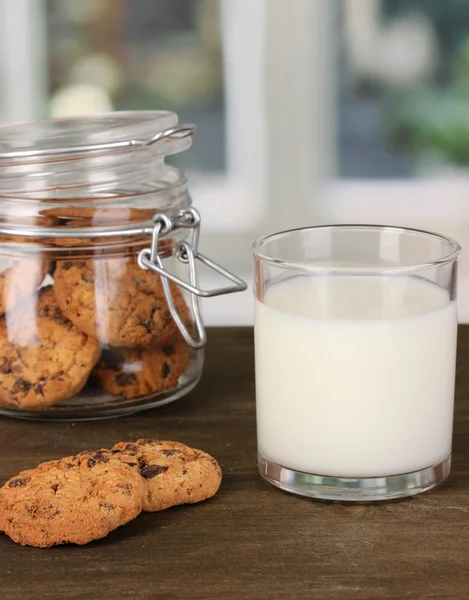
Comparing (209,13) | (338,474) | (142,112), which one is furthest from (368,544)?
(209,13)

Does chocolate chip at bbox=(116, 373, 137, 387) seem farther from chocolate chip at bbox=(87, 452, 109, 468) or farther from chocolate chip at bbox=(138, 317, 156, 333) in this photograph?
chocolate chip at bbox=(87, 452, 109, 468)

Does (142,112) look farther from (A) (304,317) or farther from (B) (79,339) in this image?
(A) (304,317)

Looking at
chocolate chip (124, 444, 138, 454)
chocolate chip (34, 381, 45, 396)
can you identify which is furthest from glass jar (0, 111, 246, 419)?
chocolate chip (124, 444, 138, 454)

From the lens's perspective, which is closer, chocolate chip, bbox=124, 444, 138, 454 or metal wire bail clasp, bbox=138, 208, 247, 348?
chocolate chip, bbox=124, 444, 138, 454

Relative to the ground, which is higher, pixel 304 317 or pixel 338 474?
pixel 304 317

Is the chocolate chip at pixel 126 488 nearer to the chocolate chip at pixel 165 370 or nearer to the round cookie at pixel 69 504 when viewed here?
the round cookie at pixel 69 504

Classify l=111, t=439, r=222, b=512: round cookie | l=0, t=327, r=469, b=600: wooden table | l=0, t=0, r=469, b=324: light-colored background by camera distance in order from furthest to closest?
l=0, t=0, r=469, b=324: light-colored background → l=111, t=439, r=222, b=512: round cookie → l=0, t=327, r=469, b=600: wooden table

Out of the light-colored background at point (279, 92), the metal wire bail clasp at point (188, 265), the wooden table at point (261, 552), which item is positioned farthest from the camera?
the light-colored background at point (279, 92)

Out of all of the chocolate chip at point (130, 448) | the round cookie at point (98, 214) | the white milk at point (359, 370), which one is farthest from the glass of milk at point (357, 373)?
the round cookie at point (98, 214)
